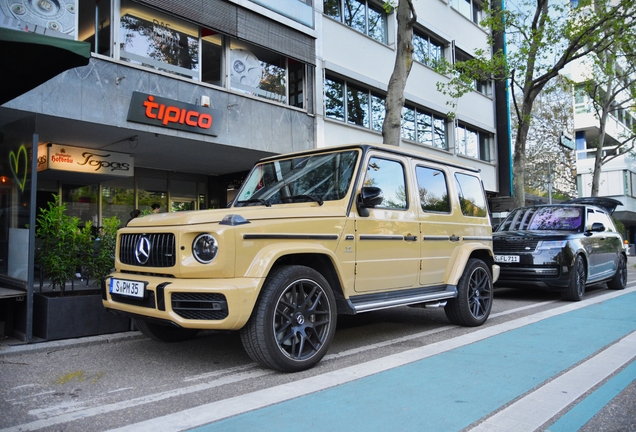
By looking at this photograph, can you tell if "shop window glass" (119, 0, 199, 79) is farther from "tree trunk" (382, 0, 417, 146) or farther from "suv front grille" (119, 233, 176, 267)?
"suv front grille" (119, 233, 176, 267)

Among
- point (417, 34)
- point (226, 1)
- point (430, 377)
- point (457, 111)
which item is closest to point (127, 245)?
point (430, 377)

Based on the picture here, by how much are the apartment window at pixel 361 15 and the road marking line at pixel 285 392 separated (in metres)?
12.9

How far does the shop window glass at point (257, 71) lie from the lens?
12812 mm

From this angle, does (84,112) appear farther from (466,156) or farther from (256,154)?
(466,156)

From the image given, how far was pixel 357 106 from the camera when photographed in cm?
1653

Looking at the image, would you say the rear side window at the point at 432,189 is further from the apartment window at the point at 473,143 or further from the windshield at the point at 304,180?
the apartment window at the point at 473,143

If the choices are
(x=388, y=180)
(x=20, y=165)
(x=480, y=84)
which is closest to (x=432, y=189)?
(x=388, y=180)

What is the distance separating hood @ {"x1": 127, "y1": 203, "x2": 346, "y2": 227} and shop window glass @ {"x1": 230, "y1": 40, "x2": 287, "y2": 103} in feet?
29.1

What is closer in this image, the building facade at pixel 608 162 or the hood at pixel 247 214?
the hood at pixel 247 214

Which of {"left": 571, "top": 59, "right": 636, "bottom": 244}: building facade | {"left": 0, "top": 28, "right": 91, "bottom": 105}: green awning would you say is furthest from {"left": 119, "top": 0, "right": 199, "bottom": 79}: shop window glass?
{"left": 571, "top": 59, "right": 636, "bottom": 244}: building facade

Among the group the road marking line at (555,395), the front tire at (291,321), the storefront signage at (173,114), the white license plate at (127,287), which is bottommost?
the road marking line at (555,395)

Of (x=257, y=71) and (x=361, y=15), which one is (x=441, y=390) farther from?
(x=361, y=15)

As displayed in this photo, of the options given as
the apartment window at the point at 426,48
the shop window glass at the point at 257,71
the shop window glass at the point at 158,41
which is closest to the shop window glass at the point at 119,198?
the shop window glass at the point at 158,41

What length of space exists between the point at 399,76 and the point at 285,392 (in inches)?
335
